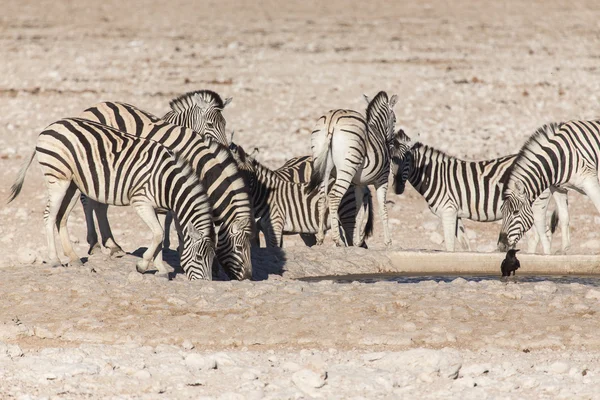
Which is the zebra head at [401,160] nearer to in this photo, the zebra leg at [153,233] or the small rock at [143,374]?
the zebra leg at [153,233]

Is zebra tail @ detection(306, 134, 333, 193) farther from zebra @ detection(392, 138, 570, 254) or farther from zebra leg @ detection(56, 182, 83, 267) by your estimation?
zebra leg @ detection(56, 182, 83, 267)

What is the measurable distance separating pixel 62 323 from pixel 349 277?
11.4 ft

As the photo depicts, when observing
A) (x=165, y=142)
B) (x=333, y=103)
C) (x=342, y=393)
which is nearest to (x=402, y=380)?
(x=342, y=393)

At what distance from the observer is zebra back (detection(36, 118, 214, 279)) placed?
351 inches

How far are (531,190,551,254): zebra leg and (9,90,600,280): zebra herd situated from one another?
11 millimetres

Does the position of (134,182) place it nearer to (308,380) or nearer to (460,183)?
(308,380)

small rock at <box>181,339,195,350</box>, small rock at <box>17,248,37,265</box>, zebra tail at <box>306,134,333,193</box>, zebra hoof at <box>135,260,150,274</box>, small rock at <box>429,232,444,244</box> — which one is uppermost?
zebra tail at <box>306,134,333,193</box>

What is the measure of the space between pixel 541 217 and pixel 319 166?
2449 mm

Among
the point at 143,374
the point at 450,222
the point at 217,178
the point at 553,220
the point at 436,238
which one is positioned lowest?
the point at 143,374

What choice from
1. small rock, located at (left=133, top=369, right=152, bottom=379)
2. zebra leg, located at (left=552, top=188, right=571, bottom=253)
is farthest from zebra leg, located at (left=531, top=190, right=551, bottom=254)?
small rock, located at (left=133, top=369, right=152, bottom=379)

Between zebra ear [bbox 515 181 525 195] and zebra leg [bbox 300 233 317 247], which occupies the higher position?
zebra ear [bbox 515 181 525 195]

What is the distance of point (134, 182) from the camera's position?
8.89 m

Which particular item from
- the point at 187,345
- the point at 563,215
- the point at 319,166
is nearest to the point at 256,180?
the point at 319,166

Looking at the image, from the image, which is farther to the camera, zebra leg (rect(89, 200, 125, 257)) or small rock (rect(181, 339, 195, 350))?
zebra leg (rect(89, 200, 125, 257))
